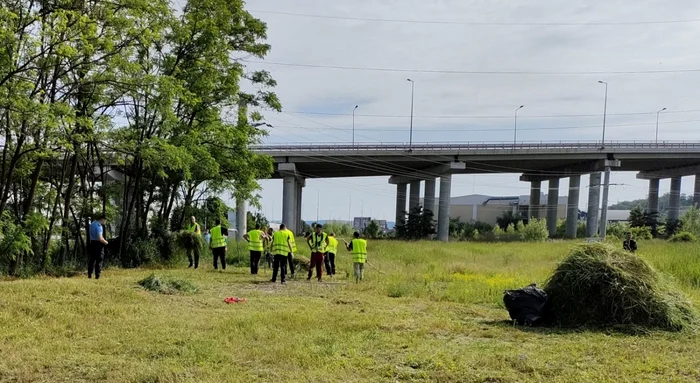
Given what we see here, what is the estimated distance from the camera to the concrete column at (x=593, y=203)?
5997cm

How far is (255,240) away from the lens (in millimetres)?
17031

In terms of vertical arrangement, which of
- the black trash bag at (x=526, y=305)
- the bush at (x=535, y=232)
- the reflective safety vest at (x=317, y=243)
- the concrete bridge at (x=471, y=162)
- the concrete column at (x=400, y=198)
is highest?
the concrete bridge at (x=471, y=162)

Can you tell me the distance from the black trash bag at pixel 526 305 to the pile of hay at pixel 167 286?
6.79 m

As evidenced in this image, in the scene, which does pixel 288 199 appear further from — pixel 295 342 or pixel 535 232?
pixel 295 342

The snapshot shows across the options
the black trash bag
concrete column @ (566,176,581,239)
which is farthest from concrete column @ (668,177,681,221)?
the black trash bag

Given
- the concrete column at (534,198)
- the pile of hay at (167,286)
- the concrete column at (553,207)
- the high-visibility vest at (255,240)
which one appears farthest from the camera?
the concrete column at (534,198)

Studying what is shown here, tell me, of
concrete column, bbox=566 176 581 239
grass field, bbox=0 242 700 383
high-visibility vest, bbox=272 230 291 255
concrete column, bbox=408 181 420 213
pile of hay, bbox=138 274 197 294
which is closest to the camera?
grass field, bbox=0 242 700 383

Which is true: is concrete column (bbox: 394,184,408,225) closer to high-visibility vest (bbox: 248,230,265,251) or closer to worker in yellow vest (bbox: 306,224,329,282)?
high-visibility vest (bbox: 248,230,265,251)

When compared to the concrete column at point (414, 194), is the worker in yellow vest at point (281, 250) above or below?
below

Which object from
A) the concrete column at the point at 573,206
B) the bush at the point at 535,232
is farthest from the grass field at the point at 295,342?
the concrete column at the point at 573,206

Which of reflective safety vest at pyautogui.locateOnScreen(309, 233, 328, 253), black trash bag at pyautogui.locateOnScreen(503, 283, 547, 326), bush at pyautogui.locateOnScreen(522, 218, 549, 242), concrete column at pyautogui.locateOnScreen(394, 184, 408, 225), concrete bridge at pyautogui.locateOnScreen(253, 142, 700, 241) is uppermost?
concrete bridge at pyautogui.locateOnScreen(253, 142, 700, 241)

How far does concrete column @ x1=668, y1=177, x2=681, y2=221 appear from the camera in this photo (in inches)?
2790

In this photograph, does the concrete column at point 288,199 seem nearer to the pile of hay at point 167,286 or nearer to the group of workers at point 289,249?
the group of workers at point 289,249

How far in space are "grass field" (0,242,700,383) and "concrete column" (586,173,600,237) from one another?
53929 millimetres
